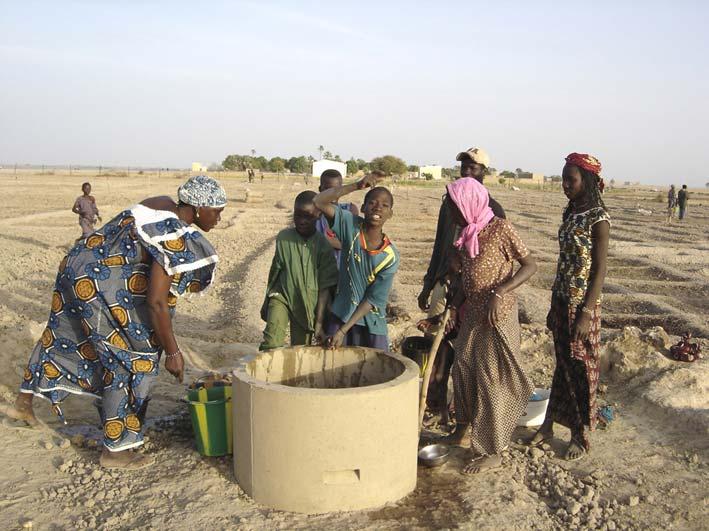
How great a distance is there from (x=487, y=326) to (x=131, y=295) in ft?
6.53

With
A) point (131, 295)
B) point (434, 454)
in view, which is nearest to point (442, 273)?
point (434, 454)

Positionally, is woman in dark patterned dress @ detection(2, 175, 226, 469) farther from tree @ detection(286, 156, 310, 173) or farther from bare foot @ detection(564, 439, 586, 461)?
tree @ detection(286, 156, 310, 173)

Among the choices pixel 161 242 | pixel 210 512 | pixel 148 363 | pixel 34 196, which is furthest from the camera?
pixel 34 196

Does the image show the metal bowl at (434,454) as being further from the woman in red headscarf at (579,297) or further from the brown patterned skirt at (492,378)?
the woman in red headscarf at (579,297)

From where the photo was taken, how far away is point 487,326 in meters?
3.71

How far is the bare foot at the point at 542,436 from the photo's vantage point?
423 centimetres

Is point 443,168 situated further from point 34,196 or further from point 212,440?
point 212,440

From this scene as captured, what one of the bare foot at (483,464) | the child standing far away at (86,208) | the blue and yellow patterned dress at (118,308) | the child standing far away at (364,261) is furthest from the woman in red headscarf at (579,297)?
the child standing far away at (86,208)

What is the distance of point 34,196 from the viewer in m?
28.0

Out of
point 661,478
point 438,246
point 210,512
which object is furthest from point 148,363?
point 661,478

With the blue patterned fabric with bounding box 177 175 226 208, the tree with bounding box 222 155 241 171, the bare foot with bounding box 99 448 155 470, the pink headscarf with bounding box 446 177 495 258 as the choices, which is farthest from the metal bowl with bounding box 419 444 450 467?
the tree with bounding box 222 155 241 171

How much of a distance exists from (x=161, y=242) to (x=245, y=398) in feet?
3.03

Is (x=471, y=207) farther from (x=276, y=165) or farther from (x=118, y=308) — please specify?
(x=276, y=165)

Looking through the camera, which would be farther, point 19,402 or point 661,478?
point 19,402
